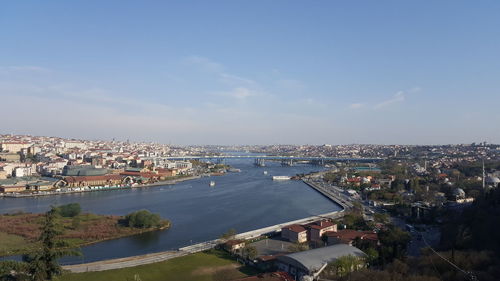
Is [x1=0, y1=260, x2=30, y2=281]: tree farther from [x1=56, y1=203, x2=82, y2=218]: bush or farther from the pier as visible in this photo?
the pier

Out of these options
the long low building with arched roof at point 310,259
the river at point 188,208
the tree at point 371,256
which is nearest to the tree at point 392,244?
the tree at point 371,256

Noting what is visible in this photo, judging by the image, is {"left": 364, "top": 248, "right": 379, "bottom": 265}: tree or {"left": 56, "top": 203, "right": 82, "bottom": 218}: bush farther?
{"left": 56, "top": 203, "right": 82, "bottom": 218}: bush

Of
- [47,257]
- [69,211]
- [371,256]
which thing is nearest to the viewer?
[47,257]

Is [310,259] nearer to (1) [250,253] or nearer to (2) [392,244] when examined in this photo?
(1) [250,253]

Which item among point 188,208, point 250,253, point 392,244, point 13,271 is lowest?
point 188,208

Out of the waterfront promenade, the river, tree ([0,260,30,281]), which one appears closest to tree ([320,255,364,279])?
the waterfront promenade

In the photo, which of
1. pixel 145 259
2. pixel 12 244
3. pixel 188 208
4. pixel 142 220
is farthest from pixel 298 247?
pixel 188 208
